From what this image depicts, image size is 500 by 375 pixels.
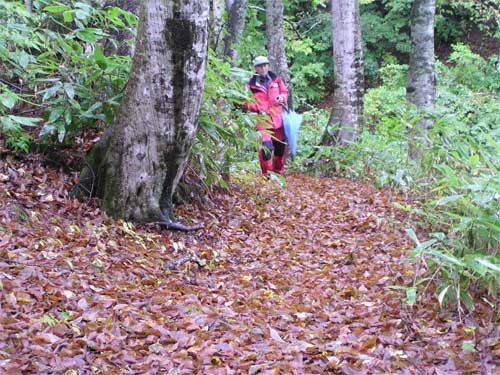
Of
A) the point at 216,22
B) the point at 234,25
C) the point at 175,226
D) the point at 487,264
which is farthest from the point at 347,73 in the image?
the point at 487,264

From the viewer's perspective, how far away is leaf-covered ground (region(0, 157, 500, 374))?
253 cm

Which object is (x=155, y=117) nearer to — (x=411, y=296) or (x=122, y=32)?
(x=122, y=32)

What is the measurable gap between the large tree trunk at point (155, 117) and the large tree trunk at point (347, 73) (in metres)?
4.56

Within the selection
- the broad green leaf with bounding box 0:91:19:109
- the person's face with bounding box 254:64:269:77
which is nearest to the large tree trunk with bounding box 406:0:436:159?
the person's face with bounding box 254:64:269:77

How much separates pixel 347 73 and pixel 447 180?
5385mm

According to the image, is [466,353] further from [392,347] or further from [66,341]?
[66,341]

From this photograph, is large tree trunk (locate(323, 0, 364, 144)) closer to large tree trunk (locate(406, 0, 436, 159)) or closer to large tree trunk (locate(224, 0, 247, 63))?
large tree trunk (locate(406, 0, 436, 159))

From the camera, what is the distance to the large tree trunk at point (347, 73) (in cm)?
839

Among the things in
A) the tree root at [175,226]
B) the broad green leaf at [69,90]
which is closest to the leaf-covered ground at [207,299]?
the tree root at [175,226]

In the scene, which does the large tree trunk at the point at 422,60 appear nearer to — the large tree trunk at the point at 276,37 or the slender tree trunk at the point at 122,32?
the large tree trunk at the point at 276,37

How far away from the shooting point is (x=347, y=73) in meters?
8.57

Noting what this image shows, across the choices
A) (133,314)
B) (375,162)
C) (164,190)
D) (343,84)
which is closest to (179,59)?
(164,190)

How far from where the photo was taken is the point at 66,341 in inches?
99.1

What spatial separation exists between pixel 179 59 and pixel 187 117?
49cm
